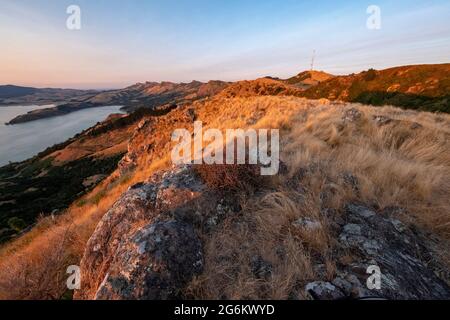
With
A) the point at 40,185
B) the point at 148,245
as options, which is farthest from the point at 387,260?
the point at 40,185

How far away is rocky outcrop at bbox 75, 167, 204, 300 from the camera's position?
8.82 feet

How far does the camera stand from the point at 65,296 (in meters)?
3.53

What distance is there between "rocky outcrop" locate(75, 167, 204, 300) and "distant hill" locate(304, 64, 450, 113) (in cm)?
3220

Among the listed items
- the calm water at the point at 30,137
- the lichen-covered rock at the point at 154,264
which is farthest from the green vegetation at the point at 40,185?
the lichen-covered rock at the point at 154,264

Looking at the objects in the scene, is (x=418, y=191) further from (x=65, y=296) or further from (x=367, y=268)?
(x=65, y=296)

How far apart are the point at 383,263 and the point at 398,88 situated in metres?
50.6

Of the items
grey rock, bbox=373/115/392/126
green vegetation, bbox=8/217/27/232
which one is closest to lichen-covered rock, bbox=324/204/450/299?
grey rock, bbox=373/115/392/126

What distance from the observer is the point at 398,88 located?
42781mm

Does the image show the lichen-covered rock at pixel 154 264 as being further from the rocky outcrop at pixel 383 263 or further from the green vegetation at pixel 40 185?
the green vegetation at pixel 40 185

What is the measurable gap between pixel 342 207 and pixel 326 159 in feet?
7.04

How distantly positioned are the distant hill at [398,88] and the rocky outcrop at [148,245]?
106ft

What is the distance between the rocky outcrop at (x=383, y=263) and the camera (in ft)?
8.13

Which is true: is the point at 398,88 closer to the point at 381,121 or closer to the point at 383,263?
the point at 381,121

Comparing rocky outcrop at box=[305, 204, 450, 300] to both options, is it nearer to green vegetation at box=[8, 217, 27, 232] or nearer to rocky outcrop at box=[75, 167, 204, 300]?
rocky outcrop at box=[75, 167, 204, 300]
